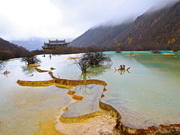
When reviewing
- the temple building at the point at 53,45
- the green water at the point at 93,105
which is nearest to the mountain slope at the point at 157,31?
the temple building at the point at 53,45

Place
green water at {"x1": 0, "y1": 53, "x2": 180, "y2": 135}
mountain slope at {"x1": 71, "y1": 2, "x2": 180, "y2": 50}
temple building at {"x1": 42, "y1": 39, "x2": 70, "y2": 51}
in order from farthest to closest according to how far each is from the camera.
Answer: mountain slope at {"x1": 71, "y1": 2, "x2": 180, "y2": 50}
temple building at {"x1": 42, "y1": 39, "x2": 70, "y2": 51}
green water at {"x1": 0, "y1": 53, "x2": 180, "y2": 135}

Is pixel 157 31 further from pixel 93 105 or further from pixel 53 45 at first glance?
pixel 93 105

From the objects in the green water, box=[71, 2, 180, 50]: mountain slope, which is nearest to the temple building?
box=[71, 2, 180, 50]: mountain slope

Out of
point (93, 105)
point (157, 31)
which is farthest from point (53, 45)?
point (93, 105)

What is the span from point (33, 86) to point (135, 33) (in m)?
69.9

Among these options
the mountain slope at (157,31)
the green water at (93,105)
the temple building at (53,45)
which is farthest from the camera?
the mountain slope at (157,31)

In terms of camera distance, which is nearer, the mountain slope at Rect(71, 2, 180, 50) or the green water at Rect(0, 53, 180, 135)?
the green water at Rect(0, 53, 180, 135)

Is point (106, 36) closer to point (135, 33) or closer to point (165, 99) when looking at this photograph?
point (135, 33)

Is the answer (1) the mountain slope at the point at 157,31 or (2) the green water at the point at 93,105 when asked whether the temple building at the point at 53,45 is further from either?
(2) the green water at the point at 93,105

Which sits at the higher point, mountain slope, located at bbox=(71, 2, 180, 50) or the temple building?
mountain slope, located at bbox=(71, 2, 180, 50)

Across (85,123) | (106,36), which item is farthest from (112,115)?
(106,36)

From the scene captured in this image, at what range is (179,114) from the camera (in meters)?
4.14

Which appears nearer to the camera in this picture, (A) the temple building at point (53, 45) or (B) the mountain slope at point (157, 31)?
(A) the temple building at point (53, 45)

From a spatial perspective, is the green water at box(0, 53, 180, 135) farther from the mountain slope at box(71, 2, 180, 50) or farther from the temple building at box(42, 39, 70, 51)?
the mountain slope at box(71, 2, 180, 50)
